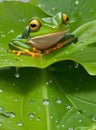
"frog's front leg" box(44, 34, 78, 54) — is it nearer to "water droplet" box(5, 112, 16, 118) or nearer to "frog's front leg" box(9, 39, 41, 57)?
"frog's front leg" box(9, 39, 41, 57)

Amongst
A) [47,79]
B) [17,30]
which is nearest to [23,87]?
[47,79]

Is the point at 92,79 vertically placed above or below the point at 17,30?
below

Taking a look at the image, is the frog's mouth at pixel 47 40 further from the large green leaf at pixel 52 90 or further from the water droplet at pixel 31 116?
the water droplet at pixel 31 116

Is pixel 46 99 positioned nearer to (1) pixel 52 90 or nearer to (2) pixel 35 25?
(1) pixel 52 90

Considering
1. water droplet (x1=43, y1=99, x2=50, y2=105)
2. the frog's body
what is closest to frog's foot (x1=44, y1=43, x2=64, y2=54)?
the frog's body

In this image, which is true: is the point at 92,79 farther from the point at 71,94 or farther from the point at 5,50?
the point at 5,50

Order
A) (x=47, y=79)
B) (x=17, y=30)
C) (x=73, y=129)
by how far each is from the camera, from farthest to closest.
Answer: (x=17, y=30) → (x=47, y=79) → (x=73, y=129)

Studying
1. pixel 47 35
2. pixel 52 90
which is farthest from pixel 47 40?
pixel 52 90
